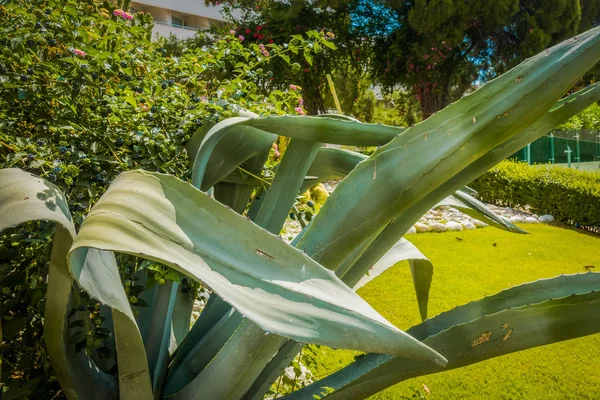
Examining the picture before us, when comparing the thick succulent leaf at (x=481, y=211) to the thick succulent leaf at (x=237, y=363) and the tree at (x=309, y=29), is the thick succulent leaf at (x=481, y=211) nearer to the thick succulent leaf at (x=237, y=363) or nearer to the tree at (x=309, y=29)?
the thick succulent leaf at (x=237, y=363)

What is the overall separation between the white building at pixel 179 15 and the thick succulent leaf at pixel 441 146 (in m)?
25.1

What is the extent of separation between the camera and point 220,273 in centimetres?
67

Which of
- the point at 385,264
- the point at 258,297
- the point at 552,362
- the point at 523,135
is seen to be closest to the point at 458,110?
the point at 523,135

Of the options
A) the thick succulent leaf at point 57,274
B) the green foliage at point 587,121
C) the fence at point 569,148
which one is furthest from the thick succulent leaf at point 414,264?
the green foliage at point 587,121

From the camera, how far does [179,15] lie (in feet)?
86.3

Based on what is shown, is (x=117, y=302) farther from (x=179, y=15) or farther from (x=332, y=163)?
(x=179, y=15)

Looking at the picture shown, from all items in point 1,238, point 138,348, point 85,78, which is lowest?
point 138,348

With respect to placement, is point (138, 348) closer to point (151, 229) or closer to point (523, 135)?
point (151, 229)

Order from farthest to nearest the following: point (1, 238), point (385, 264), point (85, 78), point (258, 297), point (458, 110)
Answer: point (385, 264)
point (85, 78)
point (1, 238)
point (458, 110)
point (258, 297)

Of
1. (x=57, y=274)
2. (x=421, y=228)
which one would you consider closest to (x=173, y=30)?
(x=421, y=228)

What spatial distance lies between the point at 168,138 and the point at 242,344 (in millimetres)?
598

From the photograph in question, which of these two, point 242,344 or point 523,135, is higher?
point 523,135

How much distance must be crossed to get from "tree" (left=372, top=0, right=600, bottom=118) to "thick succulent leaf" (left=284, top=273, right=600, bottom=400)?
42.8 ft

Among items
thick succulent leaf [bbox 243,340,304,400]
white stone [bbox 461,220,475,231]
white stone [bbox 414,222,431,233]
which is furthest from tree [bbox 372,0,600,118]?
thick succulent leaf [bbox 243,340,304,400]
